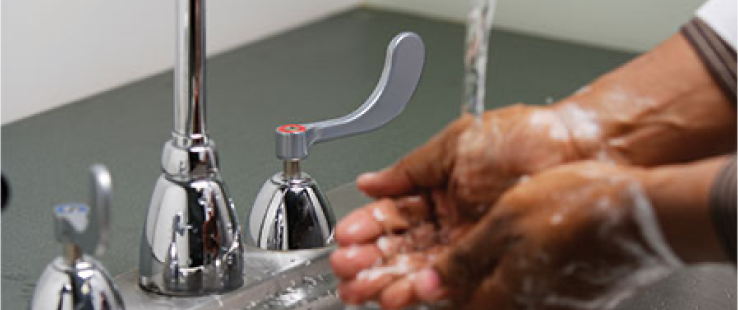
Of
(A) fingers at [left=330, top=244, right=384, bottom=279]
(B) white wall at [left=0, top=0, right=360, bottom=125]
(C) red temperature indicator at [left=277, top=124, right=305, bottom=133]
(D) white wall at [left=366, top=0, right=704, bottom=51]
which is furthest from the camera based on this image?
(D) white wall at [left=366, top=0, right=704, bottom=51]

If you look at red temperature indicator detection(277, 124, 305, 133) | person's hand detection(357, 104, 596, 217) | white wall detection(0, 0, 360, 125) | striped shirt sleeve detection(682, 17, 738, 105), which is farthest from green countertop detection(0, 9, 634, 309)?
striped shirt sleeve detection(682, 17, 738, 105)

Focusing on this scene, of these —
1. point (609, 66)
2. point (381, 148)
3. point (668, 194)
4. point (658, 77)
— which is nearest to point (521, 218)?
point (668, 194)

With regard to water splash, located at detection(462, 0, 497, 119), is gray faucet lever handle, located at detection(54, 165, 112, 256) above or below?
below

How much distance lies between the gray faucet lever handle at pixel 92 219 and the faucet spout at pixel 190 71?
112mm

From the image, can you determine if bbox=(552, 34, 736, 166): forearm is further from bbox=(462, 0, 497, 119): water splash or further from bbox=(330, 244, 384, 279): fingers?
bbox=(330, 244, 384, 279): fingers

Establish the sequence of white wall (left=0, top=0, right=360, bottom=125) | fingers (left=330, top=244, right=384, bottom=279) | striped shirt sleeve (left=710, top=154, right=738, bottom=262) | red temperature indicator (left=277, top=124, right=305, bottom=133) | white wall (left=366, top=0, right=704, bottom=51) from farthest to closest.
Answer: white wall (left=366, top=0, right=704, bottom=51), white wall (left=0, top=0, right=360, bottom=125), red temperature indicator (left=277, top=124, right=305, bottom=133), fingers (left=330, top=244, right=384, bottom=279), striped shirt sleeve (left=710, top=154, right=738, bottom=262)

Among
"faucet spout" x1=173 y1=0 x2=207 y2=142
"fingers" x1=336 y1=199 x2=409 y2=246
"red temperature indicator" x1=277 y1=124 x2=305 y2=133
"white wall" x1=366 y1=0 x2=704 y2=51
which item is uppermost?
"white wall" x1=366 y1=0 x2=704 y2=51

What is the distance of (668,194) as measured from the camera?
0.62 metres

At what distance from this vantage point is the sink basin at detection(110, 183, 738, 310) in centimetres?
78

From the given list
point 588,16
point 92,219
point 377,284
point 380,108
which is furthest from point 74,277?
point 588,16

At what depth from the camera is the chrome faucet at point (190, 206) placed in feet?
2.41

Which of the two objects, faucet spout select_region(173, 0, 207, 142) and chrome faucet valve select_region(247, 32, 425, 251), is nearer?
faucet spout select_region(173, 0, 207, 142)

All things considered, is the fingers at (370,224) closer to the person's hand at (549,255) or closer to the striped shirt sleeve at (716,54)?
the person's hand at (549,255)

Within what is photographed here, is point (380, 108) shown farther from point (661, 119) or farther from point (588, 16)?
point (588, 16)
